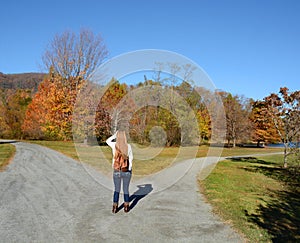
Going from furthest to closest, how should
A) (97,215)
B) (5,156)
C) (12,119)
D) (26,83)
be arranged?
(26,83), (12,119), (5,156), (97,215)

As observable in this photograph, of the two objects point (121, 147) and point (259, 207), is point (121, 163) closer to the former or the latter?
point (121, 147)

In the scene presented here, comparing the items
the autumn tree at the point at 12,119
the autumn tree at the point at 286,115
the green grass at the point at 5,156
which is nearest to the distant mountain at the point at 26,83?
the autumn tree at the point at 12,119

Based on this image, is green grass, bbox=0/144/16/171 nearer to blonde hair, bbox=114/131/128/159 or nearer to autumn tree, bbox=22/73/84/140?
autumn tree, bbox=22/73/84/140

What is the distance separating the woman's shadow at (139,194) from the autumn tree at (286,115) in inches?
405

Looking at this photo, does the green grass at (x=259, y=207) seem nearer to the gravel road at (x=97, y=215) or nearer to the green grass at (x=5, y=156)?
the gravel road at (x=97, y=215)

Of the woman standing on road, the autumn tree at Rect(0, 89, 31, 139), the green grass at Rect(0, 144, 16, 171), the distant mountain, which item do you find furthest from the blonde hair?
the autumn tree at Rect(0, 89, 31, 139)

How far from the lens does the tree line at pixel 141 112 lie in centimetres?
1418

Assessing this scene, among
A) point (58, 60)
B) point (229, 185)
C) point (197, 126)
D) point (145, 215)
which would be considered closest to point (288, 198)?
point (229, 185)

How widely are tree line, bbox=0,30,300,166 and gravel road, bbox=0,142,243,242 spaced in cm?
449

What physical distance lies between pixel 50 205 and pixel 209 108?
1467 cm

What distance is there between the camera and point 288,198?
322 inches

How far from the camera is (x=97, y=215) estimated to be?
209 inches

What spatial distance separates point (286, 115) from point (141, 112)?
340 inches

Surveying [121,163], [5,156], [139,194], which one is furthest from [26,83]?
[121,163]
